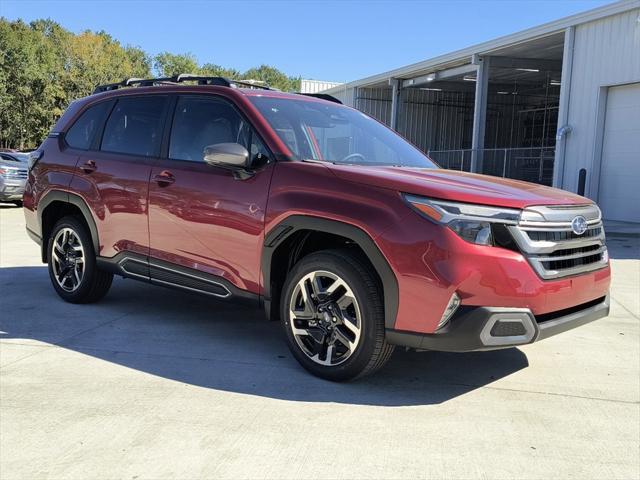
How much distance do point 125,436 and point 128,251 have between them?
2.22m

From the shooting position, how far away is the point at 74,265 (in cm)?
563

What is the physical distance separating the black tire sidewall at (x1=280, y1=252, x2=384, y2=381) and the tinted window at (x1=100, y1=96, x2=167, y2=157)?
1.82 metres

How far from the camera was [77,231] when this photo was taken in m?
5.51

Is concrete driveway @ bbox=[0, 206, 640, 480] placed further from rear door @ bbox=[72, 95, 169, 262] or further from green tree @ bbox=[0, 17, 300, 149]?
green tree @ bbox=[0, 17, 300, 149]

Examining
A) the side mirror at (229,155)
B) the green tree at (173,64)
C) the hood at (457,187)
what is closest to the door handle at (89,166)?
the side mirror at (229,155)

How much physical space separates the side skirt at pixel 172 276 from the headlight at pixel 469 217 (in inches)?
57.1

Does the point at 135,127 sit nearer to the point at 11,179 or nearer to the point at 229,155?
the point at 229,155

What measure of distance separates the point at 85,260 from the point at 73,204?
0.55 metres

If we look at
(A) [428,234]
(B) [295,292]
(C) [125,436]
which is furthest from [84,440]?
(A) [428,234]

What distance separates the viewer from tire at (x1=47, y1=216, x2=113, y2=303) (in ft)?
17.9

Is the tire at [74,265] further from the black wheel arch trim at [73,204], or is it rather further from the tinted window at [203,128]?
the tinted window at [203,128]

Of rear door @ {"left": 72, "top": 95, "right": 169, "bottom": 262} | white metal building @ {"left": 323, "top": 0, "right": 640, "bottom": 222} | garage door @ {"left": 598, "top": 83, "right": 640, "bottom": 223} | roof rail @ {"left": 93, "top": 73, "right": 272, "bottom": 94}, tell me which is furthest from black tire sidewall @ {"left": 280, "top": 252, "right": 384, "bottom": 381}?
garage door @ {"left": 598, "top": 83, "right": 640, "bottom": 223}

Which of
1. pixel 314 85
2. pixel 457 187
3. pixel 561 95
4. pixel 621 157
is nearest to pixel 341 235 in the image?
pixel 457 187

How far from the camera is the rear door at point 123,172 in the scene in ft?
16.1
